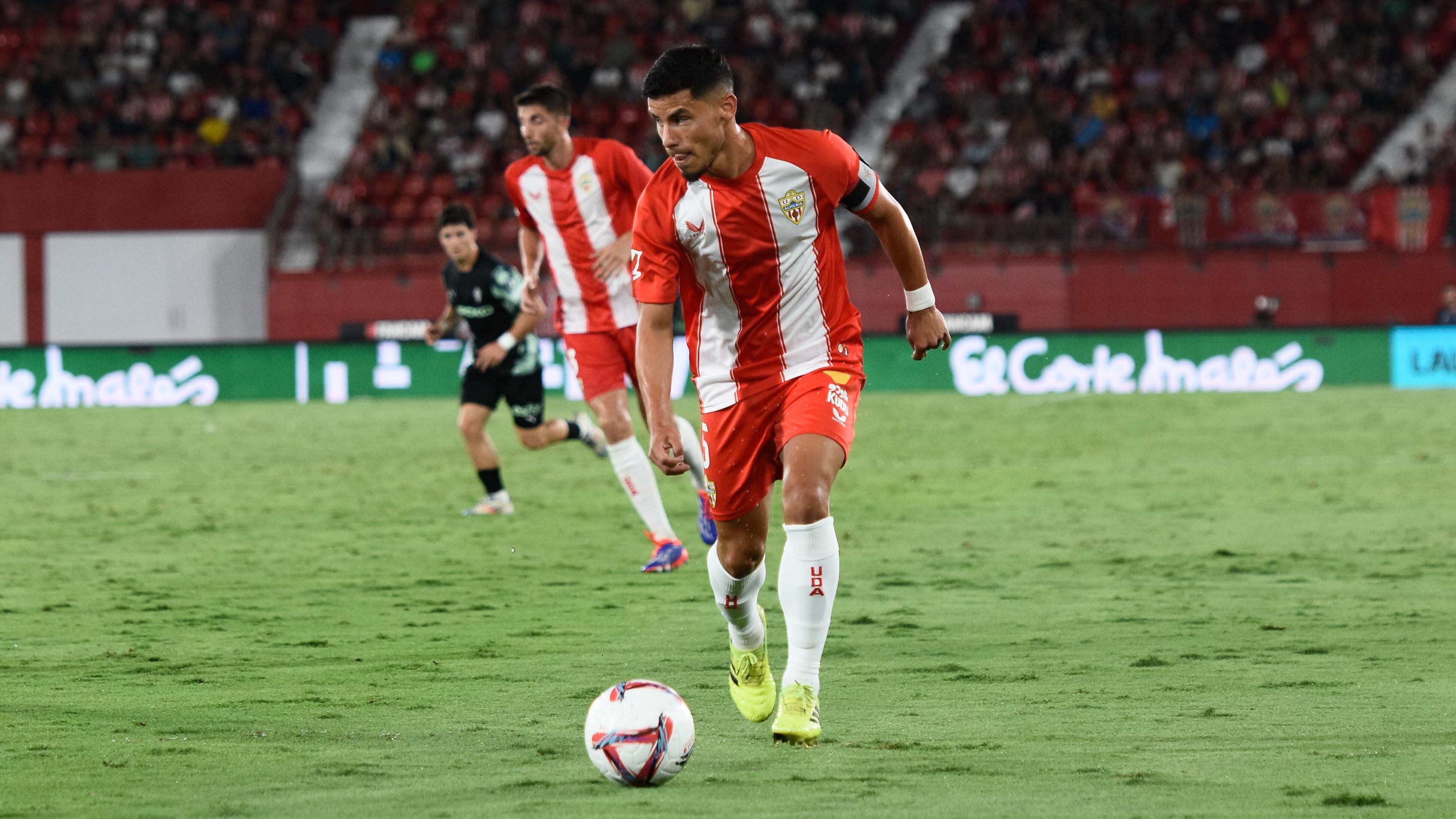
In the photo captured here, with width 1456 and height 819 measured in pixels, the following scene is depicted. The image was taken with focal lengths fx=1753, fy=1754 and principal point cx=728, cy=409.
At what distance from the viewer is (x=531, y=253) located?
32.2ft

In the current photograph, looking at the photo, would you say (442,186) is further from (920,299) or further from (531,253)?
(920,299)

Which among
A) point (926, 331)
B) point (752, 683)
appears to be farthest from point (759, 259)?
point (752, 683)

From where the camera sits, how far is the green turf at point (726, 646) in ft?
14.4

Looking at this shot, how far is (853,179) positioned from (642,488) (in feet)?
13.3

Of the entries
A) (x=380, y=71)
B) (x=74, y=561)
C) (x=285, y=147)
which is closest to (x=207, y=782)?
(x=74, y=561)

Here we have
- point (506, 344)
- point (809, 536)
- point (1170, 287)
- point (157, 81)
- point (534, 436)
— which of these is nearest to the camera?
point (809, 536)

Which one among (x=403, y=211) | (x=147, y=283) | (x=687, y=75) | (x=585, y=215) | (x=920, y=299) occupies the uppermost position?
(x=687, y=75)

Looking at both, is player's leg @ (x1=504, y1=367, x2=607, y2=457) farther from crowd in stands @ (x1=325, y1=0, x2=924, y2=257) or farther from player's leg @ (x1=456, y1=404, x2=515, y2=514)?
crowd in stands @ (x1=325, y1=0, x2=924, y2=257)

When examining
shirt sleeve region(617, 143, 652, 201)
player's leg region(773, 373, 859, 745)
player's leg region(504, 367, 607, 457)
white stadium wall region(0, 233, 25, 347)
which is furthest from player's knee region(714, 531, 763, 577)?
white stadium wall region(0, 233, 25, 347)

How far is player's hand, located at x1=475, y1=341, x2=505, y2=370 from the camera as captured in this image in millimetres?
11398

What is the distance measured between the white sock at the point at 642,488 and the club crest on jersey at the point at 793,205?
3889 mm

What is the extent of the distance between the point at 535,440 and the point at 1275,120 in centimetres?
2147

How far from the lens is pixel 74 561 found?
31.5 ft

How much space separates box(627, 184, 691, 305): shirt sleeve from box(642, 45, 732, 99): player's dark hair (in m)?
0.38
